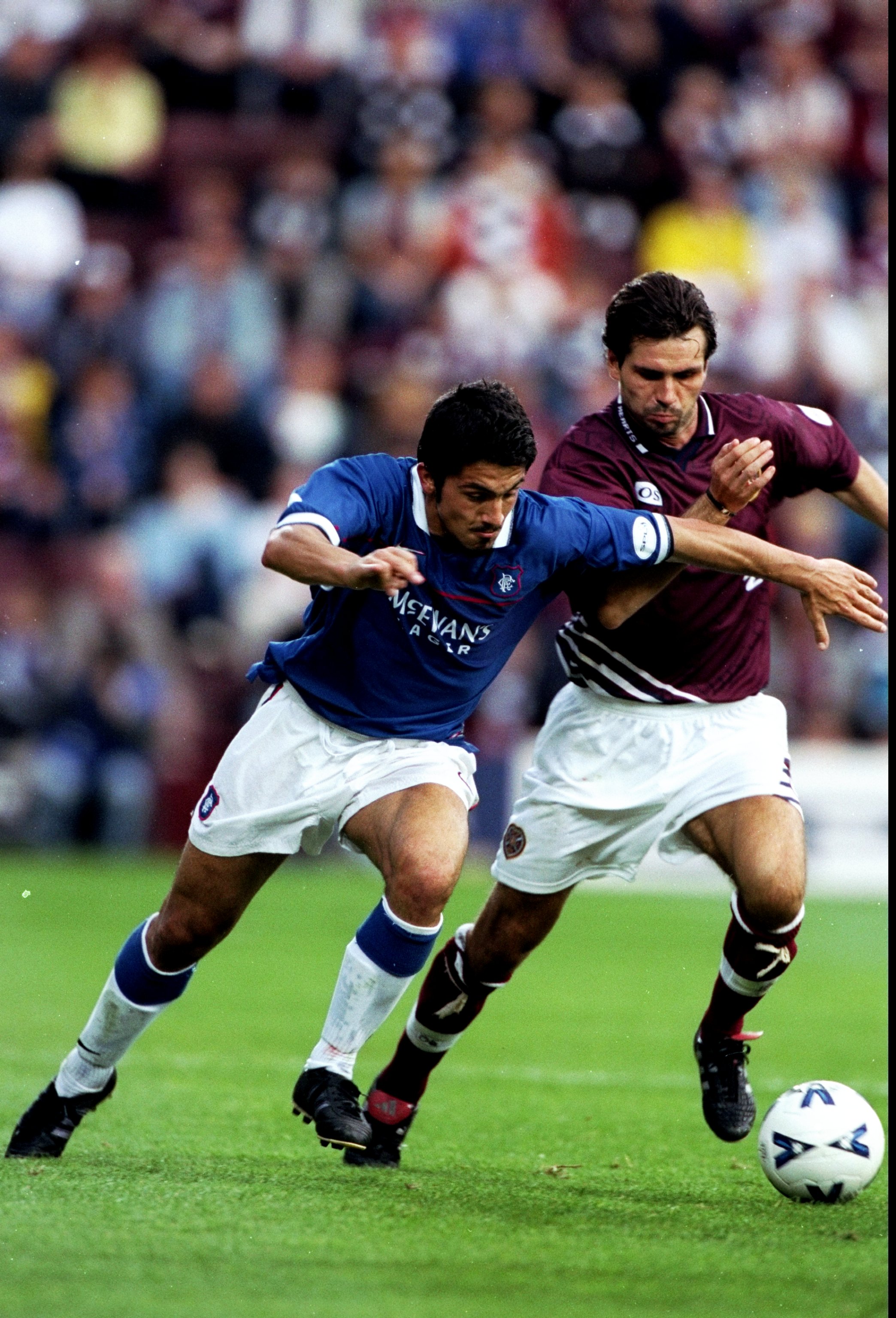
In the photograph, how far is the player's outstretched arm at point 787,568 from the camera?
4.84 m

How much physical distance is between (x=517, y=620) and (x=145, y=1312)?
215cm

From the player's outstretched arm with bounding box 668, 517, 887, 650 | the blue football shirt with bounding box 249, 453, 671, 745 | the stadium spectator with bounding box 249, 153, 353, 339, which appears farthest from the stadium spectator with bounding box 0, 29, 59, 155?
the player's outstretched arm with bounding box 668, 517, 887, 650

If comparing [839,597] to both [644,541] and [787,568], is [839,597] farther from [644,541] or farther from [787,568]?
[644,541]

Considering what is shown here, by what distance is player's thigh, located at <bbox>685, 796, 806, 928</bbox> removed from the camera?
493 cm

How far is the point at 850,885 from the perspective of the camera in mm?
12711

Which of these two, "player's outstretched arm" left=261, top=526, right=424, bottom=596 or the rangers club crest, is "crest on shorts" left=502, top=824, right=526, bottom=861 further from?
"player's outstretched arm" left=261, top=526, right=424, bottom=596

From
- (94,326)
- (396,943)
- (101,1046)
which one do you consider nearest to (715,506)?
(396,943)

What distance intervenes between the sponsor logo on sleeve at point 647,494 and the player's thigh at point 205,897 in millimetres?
1428

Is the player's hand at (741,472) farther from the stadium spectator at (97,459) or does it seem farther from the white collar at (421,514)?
the stadium spectator at (97,459)

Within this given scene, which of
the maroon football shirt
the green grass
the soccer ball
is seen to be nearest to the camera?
the green grass

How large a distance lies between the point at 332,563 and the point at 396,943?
40.9 inches

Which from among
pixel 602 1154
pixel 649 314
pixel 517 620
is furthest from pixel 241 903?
pixel 649 314

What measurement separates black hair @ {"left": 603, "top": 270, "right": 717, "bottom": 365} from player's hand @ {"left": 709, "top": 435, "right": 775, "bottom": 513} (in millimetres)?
381

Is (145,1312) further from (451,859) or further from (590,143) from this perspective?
(590,143)
